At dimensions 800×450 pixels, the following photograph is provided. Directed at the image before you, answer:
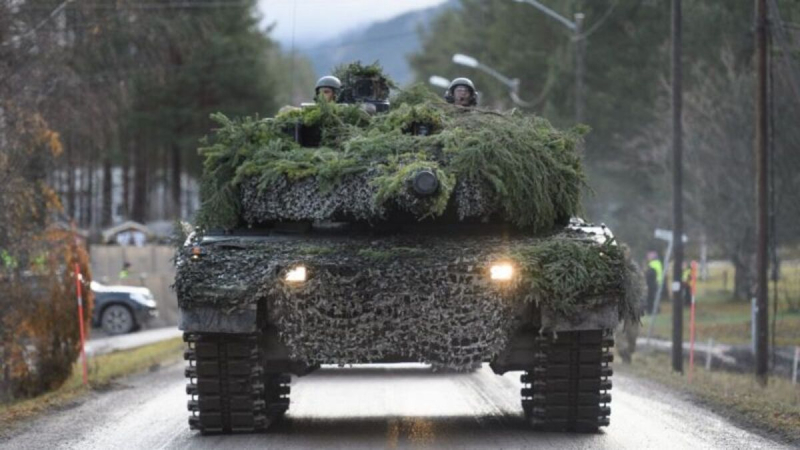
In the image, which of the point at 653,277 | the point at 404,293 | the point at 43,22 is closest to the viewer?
the point at 404,293

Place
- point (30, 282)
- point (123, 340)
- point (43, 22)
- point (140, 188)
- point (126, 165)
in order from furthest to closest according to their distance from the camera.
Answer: point (140, 188)
point (126, 165)
point (123, 340)
point (43, 22)
point (30, 282)

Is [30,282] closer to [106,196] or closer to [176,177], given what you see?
[176,177]

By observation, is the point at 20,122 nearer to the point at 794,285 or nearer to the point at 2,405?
the point at 2,405

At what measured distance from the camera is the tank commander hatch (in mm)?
14898

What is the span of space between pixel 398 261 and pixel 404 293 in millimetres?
285

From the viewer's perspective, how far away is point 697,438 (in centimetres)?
1239

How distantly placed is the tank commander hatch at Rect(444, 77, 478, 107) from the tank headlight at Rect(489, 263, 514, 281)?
11.3ft

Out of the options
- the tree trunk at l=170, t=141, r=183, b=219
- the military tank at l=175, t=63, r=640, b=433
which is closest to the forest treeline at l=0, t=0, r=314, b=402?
the military tank at l=175, t=63, r=640, b=433

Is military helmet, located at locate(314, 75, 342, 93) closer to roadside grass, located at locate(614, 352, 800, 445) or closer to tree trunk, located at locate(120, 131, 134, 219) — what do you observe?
roadside grass, located at locate(614, 352, 800, 445)

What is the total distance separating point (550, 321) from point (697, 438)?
5.69ft

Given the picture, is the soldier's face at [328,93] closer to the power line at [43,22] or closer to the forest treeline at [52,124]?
the forest treeline at [52,124]

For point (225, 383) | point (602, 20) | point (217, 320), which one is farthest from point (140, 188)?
point (217, 320)

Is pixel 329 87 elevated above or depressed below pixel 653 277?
above

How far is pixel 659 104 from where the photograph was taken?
138 ft
